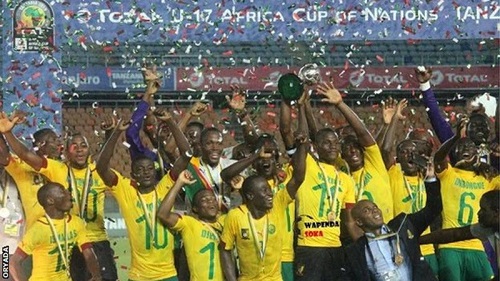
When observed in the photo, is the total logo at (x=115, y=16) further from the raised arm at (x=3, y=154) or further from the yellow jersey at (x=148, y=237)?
the yellow jersey at (x=148, y=237)

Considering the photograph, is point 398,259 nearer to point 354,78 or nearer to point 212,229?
point 212,229

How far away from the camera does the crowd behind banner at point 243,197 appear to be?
8.22 m

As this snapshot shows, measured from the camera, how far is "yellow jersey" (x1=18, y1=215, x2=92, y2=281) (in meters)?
8.15

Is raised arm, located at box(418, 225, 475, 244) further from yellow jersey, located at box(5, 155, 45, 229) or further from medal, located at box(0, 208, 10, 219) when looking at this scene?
medal, located at box(0, 208, 10, 219)

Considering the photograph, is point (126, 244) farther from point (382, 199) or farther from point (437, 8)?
point (382, 199)

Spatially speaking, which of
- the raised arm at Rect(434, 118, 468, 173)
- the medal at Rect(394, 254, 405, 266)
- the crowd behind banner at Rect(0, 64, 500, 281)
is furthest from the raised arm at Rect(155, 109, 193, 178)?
the medal at Rect(394, 254, 405, 266)

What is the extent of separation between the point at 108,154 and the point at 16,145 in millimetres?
668

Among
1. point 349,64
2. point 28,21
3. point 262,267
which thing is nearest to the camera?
point 262,267

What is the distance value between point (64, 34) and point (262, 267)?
288 inches

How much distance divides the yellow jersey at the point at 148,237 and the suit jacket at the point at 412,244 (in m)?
1.58

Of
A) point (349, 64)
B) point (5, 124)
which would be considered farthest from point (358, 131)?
point (349, 64)

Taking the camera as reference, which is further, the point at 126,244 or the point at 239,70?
the point at 239,70

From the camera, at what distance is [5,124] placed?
8398 mm

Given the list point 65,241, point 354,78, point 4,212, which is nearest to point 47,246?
point 65,241
